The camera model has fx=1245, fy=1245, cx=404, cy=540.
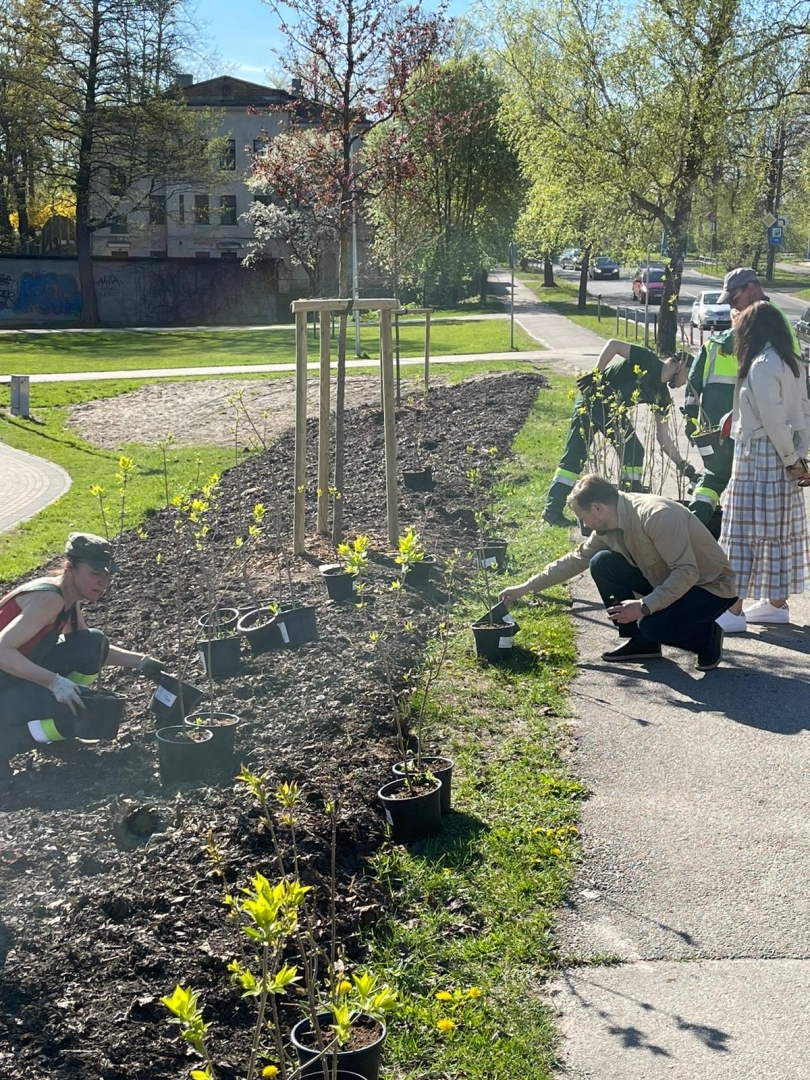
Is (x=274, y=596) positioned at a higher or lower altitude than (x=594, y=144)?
lower

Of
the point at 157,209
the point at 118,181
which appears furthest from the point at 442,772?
the point at 157,209

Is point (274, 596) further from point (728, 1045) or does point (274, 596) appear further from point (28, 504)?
point (28, 504)

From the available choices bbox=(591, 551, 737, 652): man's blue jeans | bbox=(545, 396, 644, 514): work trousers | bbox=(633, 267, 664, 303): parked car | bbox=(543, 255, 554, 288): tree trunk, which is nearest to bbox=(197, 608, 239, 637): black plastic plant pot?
bbox=(591, 551, 737, 652): man's blue jeans

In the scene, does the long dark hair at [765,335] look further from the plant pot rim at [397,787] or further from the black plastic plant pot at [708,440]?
the plant pot rim at [397,787]

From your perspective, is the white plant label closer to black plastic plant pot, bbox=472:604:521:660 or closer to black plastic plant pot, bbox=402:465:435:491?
black plastic plant pot, bbox=472:604:521:660

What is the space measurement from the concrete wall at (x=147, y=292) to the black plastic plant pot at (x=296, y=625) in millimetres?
46082

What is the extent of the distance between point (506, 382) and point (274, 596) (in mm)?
14088

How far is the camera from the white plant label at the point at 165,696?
613 cm

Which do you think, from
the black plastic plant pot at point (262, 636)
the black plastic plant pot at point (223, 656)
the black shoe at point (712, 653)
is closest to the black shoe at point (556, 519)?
the black shoe at point (712, 653)

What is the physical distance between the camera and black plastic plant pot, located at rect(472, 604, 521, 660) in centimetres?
713

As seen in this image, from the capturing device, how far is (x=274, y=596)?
832 cm

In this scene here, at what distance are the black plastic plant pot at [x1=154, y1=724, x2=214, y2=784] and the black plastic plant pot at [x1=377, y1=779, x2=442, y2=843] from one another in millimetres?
884

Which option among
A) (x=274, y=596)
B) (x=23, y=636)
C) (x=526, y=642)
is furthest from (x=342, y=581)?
(x=23, y=636)

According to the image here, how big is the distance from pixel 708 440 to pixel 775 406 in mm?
1452
